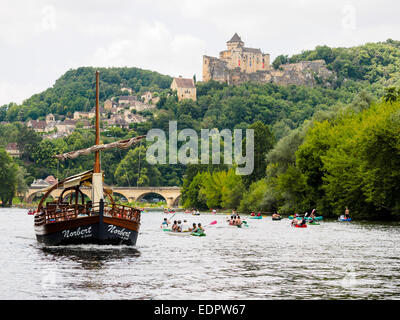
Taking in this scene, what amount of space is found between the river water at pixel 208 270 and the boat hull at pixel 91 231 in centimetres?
55

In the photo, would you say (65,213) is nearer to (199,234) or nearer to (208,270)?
(208,270)

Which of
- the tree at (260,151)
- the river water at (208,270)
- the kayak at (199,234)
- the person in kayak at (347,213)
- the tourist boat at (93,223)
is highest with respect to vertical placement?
the tree at (260,151)

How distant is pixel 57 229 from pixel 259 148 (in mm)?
84027

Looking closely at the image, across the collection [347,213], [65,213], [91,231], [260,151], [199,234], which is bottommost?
[199,234]

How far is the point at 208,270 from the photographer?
36.9 metres

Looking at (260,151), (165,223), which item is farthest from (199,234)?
(260,151)

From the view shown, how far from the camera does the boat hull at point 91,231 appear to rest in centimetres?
4516

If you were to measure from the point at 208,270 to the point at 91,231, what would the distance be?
11.1m

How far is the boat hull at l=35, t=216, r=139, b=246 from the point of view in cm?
4516

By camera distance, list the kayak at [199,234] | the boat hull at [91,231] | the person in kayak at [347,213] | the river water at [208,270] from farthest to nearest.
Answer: the person in kayak at [347,213] → the kayak at [199,234] → the boat hull at [91,231] → the river water at [208,270]

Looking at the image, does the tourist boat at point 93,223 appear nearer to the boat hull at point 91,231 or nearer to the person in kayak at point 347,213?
the boat hull at point 91,231

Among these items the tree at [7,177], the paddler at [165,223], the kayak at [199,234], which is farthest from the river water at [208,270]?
the tree at [7,177]

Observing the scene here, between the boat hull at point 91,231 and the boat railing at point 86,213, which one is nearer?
the boat hull at point 91,231
